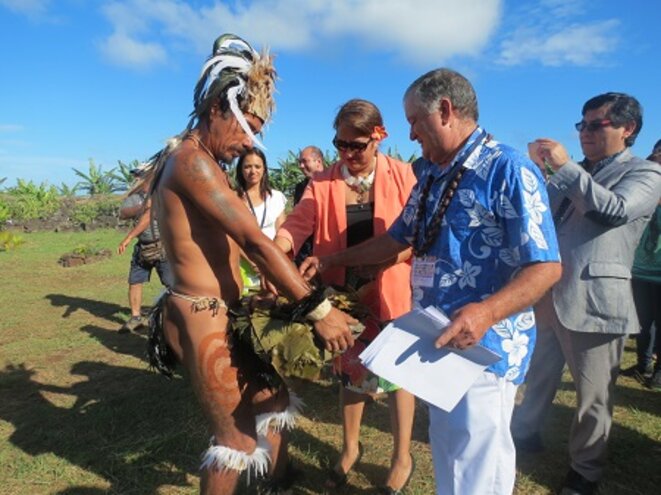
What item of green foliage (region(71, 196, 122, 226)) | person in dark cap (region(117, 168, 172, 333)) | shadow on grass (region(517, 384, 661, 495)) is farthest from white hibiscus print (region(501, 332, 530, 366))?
green foliage (region(71, 196, 122, 226))

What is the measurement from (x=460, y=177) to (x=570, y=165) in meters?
1.08

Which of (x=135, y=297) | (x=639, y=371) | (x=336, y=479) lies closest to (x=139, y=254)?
(x=135, y=297)

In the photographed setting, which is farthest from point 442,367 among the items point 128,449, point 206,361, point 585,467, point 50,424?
point 50,424

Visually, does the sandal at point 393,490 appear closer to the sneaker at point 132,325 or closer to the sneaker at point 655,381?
the sneaker at point 655,381

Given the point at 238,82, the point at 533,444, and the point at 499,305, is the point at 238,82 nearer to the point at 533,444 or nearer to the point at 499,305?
the point at 499,305

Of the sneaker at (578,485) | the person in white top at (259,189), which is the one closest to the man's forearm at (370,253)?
the sneaker at (578,485)

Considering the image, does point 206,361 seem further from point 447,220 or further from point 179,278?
point 447,220

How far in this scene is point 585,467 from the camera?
122 inches

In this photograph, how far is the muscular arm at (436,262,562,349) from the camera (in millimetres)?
1758

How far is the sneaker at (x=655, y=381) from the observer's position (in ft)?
16.3

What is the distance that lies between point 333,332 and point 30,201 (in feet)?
71.8

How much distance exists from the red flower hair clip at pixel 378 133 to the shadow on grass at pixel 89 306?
5.80m

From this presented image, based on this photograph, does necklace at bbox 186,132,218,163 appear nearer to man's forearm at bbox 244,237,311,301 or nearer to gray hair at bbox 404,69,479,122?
man's forearm at bbox 244,237,311,301

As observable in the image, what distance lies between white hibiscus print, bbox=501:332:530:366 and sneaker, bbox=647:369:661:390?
12.8ft
